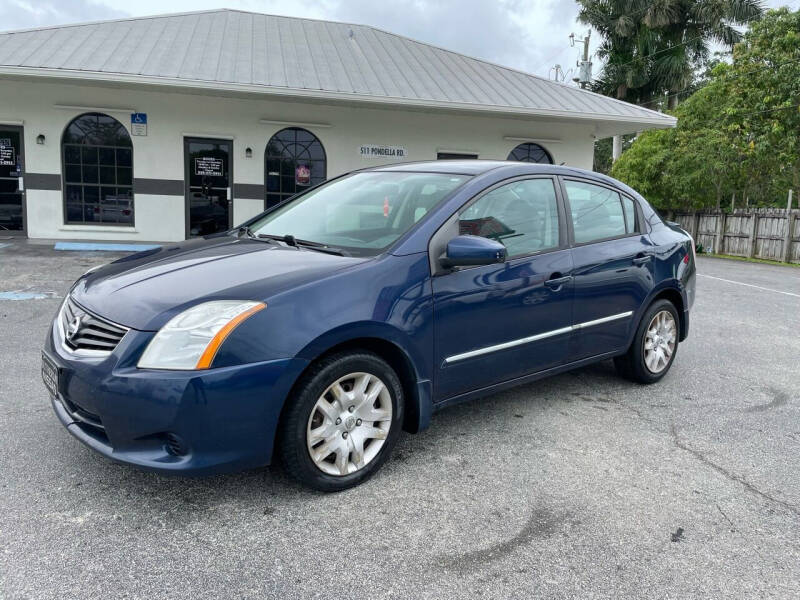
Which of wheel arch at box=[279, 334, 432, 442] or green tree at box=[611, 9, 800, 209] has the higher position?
green tree at box=[611, 9, 800, 209]

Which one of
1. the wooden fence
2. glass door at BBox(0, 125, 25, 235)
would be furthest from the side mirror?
the wooden fence

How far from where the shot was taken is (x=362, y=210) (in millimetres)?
3809

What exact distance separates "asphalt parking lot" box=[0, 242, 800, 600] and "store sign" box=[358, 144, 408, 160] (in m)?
11.3

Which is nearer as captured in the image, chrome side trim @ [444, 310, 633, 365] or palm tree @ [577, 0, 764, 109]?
chrome side trim @ [444, 310, 633, 365]

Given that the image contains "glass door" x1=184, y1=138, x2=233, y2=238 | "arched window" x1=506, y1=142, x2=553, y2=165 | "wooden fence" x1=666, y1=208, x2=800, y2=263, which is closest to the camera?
"glass door" x1=184, y1=138, x2=233, y2=238

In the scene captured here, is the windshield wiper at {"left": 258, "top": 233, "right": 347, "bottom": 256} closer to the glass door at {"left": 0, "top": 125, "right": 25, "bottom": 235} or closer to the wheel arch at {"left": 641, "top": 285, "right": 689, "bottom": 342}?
the wheel arch at {"left": 641, "top": 285, "right": 689, "bottom": 342}

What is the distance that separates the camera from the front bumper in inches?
100

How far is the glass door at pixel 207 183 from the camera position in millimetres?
A: 13844

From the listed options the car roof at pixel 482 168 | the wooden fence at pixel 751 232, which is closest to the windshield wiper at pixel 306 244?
the car roof at pixel 482 168

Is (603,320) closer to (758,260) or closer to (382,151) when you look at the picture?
(382,151)

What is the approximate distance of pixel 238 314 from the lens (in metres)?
2.68

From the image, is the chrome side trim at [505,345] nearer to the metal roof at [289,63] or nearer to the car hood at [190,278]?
the car hood at [190,278]

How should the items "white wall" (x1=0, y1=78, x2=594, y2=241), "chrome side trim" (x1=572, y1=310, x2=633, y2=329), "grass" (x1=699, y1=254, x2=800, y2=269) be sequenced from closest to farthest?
"chrome side trim" (x1=572, y1=310, x2=633, y2=329) < "white wall" (x1=0, y1=78, x2=594, y2=241) < "grass" (x1=699, y1=254, x2=800, y2=269)

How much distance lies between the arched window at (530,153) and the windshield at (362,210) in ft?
40.4
